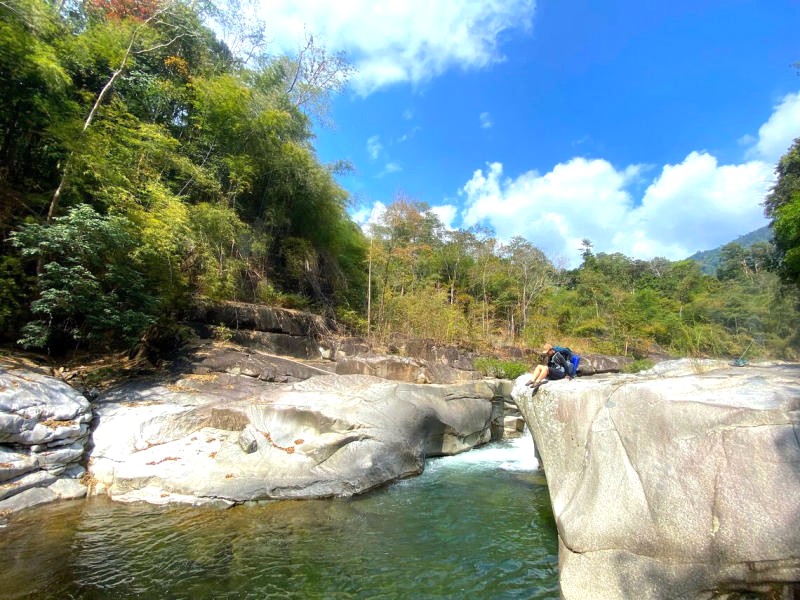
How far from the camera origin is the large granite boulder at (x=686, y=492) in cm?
287

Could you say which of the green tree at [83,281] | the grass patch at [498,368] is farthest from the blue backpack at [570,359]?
the grass patch at [498,368]

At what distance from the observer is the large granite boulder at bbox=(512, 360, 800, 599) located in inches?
113

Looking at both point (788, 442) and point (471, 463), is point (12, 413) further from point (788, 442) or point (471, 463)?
point (788, 442)

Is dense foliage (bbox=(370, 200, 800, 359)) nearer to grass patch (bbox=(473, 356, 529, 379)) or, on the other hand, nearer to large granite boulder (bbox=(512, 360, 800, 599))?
grass patch (bbox=(473, 356, 529, 379))

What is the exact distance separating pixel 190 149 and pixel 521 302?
19.7 meters

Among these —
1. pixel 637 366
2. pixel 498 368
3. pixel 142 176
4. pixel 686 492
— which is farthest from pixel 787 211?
pixel 142 176

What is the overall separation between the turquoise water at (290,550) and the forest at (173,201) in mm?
4054

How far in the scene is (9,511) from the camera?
4766 mm

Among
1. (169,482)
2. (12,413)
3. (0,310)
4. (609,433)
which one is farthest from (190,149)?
(609,433)

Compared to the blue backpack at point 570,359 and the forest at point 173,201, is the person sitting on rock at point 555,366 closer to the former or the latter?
the blue backpack at point 570,359

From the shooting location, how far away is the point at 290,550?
4383 millimetres

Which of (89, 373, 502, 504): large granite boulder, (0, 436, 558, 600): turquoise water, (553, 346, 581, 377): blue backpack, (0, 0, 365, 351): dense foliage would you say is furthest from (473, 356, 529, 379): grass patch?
(0, 436, 558, 600): turquoise water

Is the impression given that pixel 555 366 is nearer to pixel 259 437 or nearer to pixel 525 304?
pixel 259 437

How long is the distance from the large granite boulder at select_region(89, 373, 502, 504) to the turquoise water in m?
0.35
